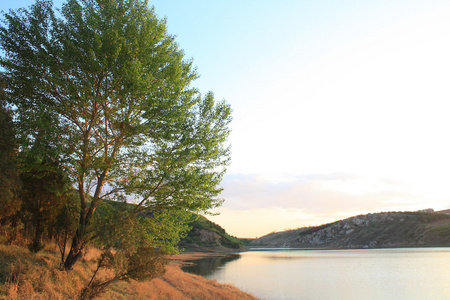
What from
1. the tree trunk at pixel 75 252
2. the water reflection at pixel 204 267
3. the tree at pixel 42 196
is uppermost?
the tree at pixel 42 196

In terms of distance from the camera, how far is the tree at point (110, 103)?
13.7 m

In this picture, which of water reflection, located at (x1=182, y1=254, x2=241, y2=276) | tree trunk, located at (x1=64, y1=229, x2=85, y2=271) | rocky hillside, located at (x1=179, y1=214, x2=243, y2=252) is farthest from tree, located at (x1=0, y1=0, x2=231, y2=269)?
rocky hillside, located at (x1=179, y1=214, x2=243, y2=252)

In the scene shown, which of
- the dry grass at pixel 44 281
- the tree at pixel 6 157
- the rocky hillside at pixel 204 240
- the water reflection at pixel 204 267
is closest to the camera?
the dry grass at pixel 44 281

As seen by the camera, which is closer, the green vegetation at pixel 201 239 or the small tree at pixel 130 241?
the small tree at pixel 130 241

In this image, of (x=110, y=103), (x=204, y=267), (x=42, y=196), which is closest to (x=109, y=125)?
(x=110, y=103)

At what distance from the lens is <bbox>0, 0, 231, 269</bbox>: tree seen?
13.7 meters

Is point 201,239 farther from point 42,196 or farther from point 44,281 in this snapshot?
point 44,281

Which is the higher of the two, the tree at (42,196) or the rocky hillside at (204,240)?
the tree at (42,196)

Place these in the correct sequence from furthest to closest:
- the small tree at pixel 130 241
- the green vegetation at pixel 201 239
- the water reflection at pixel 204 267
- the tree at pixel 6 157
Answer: the green vegetation at pixel 201 239 < the water reflection at pixel 204 267 < the small tree at pixel 130 241 < the tree at pixel 6 157

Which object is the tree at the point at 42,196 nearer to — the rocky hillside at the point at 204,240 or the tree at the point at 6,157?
the tree at the point at 6,157

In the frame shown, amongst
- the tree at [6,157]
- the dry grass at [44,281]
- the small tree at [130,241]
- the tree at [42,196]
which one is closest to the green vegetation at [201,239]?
the dry grass at [44,281]

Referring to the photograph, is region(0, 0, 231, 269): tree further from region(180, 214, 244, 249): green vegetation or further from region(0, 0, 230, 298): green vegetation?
region(180, 214, 244, 249): green vegetation

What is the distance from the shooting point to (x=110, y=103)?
1473cm

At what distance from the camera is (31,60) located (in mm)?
14008
